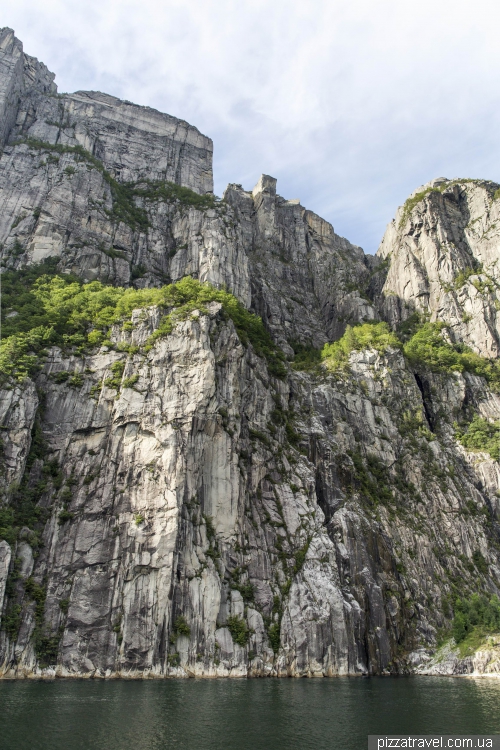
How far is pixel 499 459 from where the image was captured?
61344 millimetres

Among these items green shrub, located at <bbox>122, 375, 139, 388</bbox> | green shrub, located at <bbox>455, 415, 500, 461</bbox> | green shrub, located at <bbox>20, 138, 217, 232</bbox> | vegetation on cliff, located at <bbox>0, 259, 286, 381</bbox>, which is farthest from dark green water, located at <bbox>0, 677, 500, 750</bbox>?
green shrub, located at <bbox>20, 138, 217, 232</bbox>

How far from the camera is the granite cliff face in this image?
38.5 metres

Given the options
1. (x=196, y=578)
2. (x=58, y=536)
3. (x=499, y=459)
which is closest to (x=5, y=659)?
(x=58, y=536)

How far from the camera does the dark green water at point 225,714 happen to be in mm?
19375

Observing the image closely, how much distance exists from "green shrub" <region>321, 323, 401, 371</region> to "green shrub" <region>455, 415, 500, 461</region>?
1331 cm

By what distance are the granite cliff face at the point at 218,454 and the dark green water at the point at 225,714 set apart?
6122mm

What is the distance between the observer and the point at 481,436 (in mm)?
63094

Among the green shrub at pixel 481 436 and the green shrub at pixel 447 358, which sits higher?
the green shrub at pixel 447 358

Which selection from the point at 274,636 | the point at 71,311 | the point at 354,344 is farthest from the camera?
the point at 354,344

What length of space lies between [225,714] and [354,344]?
5262 centimetres

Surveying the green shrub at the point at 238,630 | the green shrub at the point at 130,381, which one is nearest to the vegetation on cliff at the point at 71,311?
the green shrub at the point at 130,381

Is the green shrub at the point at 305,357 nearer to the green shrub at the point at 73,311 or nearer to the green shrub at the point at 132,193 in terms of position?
the green shrub at the point at 73,311

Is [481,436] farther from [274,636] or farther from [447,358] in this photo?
[274,636]

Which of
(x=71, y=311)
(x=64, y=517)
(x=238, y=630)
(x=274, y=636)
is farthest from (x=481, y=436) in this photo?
(x=71, y=311)
